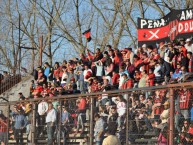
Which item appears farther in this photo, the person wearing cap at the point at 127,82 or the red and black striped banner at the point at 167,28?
the red and black striped banner at the point at 167,28

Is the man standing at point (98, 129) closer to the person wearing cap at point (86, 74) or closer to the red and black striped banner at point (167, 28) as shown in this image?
the red and black striped banner at point (167, 28)

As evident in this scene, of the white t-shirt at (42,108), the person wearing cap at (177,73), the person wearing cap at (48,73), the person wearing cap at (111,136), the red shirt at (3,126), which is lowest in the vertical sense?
the person wearing cap at (111,136)

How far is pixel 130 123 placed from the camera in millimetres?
11828

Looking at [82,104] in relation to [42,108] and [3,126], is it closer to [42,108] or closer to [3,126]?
[42,108]

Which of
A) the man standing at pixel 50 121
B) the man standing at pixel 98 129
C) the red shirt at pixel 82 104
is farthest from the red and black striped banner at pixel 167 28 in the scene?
the man standing at pixel 98 129

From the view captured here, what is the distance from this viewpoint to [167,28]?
21453mm

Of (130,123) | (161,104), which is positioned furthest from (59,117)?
(161,104)

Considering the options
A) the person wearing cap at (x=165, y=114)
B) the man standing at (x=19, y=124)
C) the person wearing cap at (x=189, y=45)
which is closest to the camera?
the person wearing cap at (x=165, y=114)

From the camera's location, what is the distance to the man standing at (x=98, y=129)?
1250 centimetres

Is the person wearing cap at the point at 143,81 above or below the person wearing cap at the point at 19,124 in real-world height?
above

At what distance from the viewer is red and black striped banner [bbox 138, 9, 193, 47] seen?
810 inches

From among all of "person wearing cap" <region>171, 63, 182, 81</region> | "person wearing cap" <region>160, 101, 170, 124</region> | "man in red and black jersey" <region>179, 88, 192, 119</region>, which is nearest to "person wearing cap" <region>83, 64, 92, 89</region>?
"person wearing cap" <region>171, 63, 182, 81</region>

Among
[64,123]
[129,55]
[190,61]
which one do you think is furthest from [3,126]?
[129,55]

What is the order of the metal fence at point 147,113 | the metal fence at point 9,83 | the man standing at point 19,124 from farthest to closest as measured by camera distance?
the metal fence at point 9,83, the man standing at point 19,124, the metal fence at point 147,113
